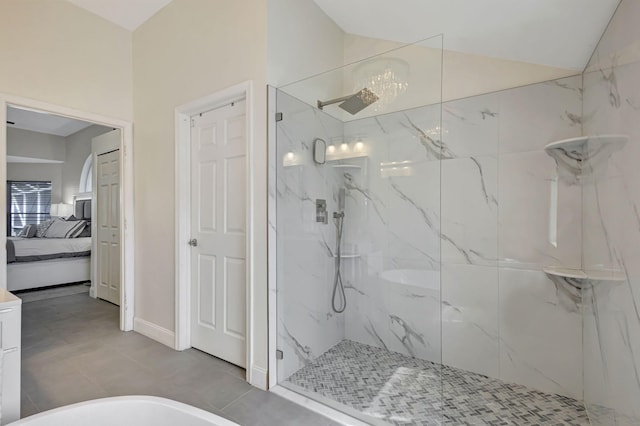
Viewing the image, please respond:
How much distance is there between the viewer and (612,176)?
1457 mm

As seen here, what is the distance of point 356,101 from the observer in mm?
2451

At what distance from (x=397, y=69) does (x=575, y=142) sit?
47.0 inches

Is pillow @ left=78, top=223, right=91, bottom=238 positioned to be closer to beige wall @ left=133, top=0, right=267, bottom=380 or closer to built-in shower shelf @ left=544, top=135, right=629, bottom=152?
beige wall @ left=133, top=0, right=267, bottom=380

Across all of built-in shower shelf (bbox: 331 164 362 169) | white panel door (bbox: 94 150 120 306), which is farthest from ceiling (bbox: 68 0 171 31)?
built-in shower shelf (bbox: 331 164 362 169)

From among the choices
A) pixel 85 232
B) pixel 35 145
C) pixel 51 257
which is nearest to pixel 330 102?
pixel 51 257

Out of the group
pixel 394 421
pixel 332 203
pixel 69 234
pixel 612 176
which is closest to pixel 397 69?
pixel 332 203

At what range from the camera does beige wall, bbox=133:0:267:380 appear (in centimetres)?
223

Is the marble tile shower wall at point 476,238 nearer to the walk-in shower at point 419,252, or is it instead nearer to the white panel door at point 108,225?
the walk-in shower at point 419,252

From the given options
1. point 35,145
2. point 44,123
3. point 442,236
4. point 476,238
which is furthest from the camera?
point 35,145

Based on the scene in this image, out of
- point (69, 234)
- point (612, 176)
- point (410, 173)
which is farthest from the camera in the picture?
point (69, 234)

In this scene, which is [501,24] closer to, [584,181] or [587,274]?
[584,181]

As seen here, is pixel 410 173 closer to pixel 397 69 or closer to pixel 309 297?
pixel 397 69

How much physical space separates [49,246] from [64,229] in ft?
2.42

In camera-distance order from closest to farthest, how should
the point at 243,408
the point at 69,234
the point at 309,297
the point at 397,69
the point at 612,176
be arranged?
the point at 612,176 → the point at 243,408 → the point at 397,69 → the point at 309,297 → the point at 69,234
